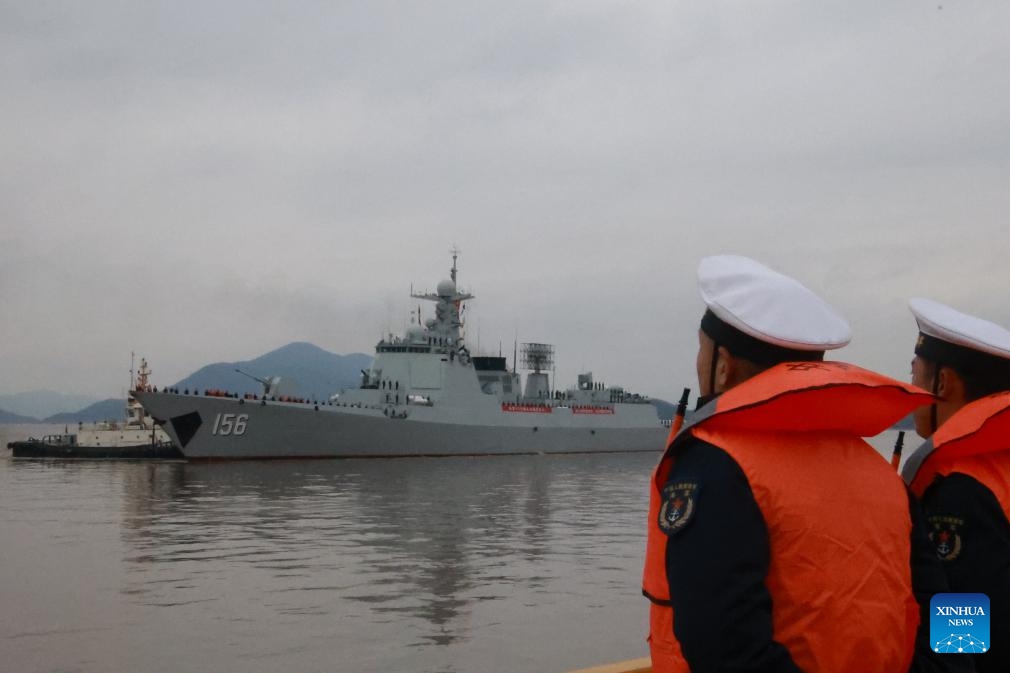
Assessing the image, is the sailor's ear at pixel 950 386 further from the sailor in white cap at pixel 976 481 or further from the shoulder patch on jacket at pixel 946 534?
the shoulder patch on jacket at pixel 946 534

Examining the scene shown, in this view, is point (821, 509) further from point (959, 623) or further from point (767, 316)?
point (959, 623)

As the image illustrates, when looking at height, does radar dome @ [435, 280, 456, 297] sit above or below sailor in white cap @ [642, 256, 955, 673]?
above

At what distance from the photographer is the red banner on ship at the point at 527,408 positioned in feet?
125

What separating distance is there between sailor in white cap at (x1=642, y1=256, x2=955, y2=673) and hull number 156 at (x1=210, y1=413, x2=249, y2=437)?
2946cm

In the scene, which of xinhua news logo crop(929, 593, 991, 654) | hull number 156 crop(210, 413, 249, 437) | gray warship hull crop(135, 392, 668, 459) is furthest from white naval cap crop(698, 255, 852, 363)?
hull number 156 crop(210, 413, 249, 437)

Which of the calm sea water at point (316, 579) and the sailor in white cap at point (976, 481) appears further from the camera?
the calm sea water at point (316, 579)

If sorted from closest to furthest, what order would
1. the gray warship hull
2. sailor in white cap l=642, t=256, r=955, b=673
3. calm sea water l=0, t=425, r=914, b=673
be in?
1. sailor in white cap l=642, t=256, r=955, b=673
2. calm sea water l=0, t=425, r=914, b=673
3. the gray warship hull

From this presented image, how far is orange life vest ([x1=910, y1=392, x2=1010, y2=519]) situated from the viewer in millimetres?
2129

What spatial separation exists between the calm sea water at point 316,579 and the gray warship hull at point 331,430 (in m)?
7.57

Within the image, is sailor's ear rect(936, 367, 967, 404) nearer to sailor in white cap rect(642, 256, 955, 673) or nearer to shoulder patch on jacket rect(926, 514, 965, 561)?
shoulder patch on jacket rect(926, 514, 965, 561)

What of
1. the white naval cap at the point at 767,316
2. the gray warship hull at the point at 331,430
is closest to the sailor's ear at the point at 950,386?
the white naval cap at the point at 767,316

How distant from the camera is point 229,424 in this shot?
29625mm

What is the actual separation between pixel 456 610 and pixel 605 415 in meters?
35.1

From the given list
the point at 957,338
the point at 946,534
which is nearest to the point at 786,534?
the point at 946,534
